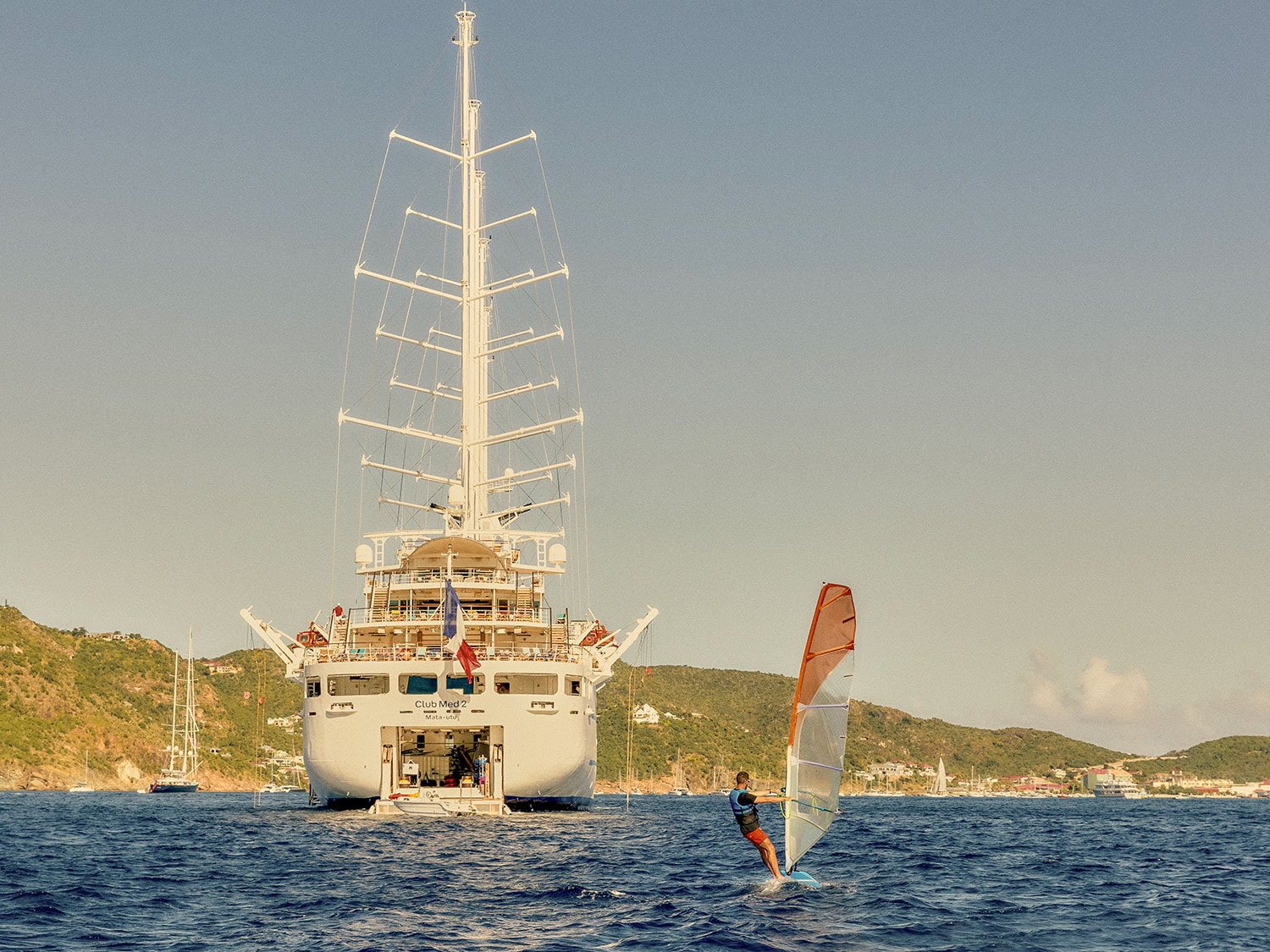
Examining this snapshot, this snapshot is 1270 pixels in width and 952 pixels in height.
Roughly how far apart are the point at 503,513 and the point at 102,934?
1883 inches

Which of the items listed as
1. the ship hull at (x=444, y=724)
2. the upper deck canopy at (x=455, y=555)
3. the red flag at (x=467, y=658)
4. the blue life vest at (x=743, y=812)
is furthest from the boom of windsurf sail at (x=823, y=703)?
the upper deck canopy at (x=455, y=555)

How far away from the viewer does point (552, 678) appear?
48000 millimetres

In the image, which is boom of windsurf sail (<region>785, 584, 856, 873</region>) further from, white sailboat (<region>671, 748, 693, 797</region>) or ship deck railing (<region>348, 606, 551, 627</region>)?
white sailboat (<region>671, 748, 693, 797</region>)

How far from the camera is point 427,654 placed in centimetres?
4678

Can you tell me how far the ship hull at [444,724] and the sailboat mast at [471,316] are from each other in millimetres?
18617

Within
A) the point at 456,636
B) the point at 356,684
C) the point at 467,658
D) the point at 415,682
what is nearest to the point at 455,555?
the point at 356,684

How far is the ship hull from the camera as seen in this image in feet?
149

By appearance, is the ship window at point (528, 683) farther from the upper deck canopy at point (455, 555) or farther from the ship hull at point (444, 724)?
the upper deck canopy at point (455, 555)

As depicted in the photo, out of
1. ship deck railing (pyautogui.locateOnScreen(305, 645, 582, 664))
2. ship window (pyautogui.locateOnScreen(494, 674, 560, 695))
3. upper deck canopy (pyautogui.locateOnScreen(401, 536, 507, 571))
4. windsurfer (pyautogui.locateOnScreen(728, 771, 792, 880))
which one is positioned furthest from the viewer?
upper deck canopy (pyautogui.locateOnScreen(401, 536, 507, 571))

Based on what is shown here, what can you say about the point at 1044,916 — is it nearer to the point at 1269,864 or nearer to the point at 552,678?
the point at 1269,864

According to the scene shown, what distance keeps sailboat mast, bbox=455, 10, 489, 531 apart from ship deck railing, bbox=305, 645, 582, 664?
15.0 m

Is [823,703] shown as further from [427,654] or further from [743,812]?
[427,654]

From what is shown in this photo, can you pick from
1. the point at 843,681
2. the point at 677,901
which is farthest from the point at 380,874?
the point at 843,681

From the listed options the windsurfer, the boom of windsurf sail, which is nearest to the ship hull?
the windsurfer
